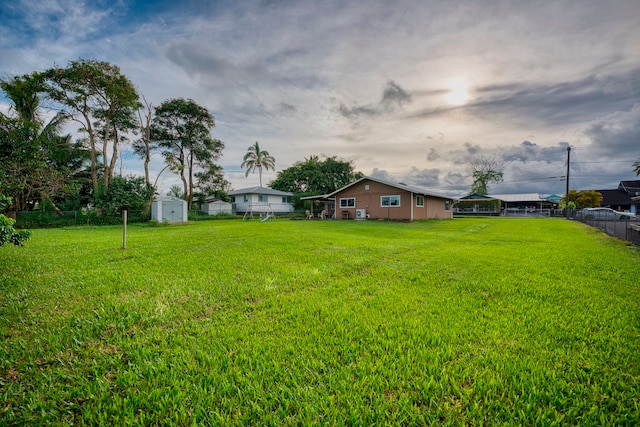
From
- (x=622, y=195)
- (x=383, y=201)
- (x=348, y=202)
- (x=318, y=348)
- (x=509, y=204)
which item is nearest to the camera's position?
(x=318, y=348)

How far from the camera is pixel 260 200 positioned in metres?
34.8

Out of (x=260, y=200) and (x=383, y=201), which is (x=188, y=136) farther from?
(x=383, y=201)

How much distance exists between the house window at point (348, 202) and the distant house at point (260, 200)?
1088cm

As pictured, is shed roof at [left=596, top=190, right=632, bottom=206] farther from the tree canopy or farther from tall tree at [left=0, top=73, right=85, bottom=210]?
tall tree at [left=0, top=73, right=85, bottom=210]

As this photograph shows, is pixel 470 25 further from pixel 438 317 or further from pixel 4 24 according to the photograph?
pixel 4 24

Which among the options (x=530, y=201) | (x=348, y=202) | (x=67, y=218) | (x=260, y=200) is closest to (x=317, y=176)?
(x=260, y=200)

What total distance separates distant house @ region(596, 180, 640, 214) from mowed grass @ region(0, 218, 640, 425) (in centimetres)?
5730

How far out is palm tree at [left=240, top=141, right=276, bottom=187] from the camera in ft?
133

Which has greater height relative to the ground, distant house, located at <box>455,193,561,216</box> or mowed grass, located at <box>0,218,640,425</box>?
distant house, located at <box>455,193,561,216</box>

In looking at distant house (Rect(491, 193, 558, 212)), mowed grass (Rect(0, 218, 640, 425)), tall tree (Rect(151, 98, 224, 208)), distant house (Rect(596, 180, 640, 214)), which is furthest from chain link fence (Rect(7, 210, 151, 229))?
distant house (Rect(596, 180, 640, 214))

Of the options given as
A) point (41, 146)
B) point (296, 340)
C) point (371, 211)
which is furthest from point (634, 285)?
point (41, 146)

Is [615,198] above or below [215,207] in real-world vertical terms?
above

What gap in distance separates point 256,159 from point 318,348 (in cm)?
4094

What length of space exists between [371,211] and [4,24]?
22410 millimetres
